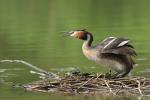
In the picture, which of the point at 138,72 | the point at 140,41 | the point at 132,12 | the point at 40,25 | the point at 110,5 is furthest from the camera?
the point at 110,5

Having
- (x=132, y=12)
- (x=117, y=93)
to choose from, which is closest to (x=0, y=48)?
(x=117, y=93)

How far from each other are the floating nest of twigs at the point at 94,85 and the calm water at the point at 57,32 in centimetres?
41

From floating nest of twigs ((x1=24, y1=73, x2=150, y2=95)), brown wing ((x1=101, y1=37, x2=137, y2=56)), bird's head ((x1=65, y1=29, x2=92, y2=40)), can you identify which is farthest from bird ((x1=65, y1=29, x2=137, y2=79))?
floating nest of twigs ((x1=24, y1=73, x2=150, y2=95))

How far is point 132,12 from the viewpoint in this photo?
44781 millimetres

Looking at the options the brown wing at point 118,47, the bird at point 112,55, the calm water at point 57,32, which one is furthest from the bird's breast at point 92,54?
the calm water at point 57,32

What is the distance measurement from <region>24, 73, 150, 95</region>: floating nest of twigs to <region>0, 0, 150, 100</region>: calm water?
Result: 407 mm

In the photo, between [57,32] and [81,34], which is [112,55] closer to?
[81,34]

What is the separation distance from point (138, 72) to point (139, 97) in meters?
3.27

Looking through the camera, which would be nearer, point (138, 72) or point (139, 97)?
point (139, 97)

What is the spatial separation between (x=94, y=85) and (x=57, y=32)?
55.8 ft

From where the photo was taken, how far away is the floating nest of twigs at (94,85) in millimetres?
19094

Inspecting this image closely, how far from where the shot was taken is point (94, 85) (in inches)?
767

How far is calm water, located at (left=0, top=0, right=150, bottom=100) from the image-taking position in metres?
22.0

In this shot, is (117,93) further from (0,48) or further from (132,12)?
(132,12)
